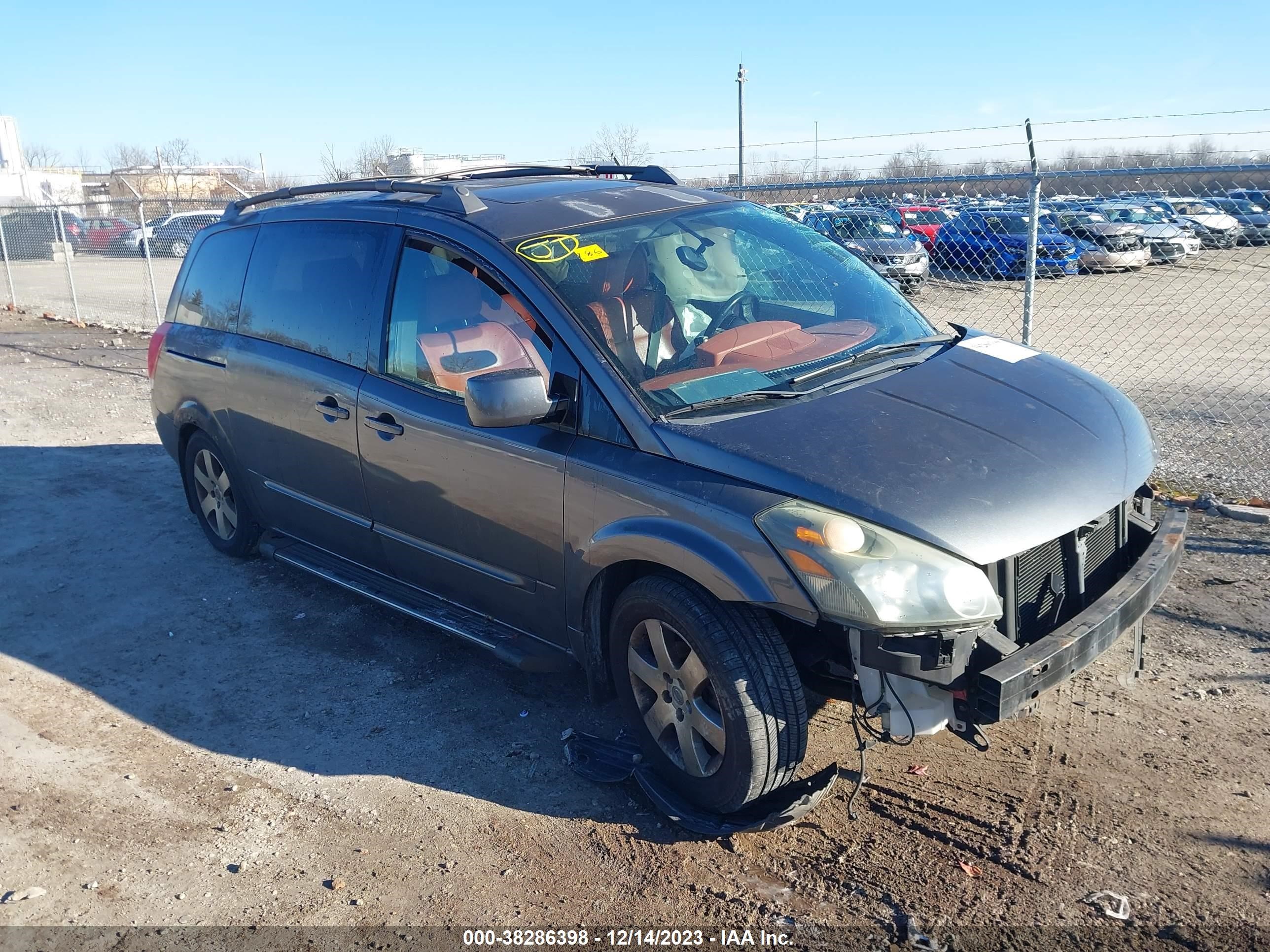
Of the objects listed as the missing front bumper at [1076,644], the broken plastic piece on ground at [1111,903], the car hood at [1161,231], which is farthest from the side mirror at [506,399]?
the car hood at [1161,231]

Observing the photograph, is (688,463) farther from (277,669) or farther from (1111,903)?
(277,669)

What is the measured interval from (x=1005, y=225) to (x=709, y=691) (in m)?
12.0

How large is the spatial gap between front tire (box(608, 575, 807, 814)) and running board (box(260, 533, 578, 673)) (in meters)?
0.45

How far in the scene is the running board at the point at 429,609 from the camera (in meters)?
3.84

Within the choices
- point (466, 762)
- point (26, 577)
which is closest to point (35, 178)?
point (26, 577)

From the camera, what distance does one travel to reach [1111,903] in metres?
2.87

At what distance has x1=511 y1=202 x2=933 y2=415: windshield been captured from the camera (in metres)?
3.60

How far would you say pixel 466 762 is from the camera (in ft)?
12.4

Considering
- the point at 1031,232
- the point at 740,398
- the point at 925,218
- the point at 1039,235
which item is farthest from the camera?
the point at 925,218

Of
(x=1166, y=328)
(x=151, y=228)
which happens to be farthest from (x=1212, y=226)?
(x=151, y=228)

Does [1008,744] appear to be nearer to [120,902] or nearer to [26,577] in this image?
[120,902]

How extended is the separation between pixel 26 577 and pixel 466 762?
3432 millimetres

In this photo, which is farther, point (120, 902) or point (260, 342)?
point (260, 342)

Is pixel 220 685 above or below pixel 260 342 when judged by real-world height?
below
